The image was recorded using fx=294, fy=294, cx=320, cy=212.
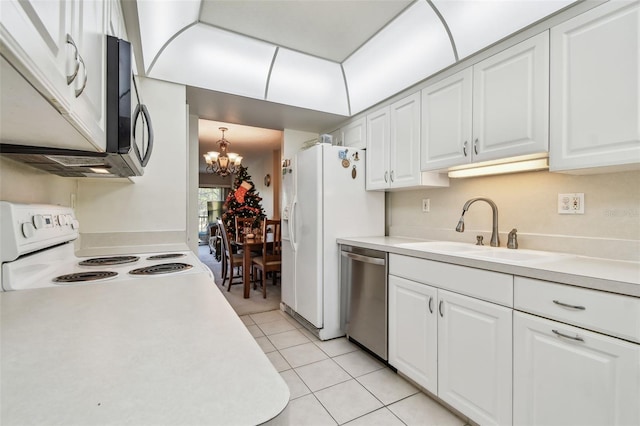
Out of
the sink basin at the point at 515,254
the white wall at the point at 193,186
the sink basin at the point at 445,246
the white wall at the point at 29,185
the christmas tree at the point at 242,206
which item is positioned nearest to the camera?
the white wall at the point at 29,185

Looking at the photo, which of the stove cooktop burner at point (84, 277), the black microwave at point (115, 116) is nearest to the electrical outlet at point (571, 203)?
the black microwave at point (115, 116)

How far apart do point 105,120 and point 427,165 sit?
1.96m

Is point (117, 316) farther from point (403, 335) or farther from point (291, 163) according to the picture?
point (291, 163)

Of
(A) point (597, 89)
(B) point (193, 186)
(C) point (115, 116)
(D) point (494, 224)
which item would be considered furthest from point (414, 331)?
(B) point (193, 186)

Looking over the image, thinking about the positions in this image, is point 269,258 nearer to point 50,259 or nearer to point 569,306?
point 50,259

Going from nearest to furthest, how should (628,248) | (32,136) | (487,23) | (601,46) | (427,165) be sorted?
(32,136) → (601,46) → (628,248) → (487,23) → (427,165)

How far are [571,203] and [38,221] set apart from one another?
258 centimetres

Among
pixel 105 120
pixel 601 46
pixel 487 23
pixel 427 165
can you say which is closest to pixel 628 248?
pixel 601 46

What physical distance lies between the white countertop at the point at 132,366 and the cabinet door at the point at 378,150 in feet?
A: 6.85

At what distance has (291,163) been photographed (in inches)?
125

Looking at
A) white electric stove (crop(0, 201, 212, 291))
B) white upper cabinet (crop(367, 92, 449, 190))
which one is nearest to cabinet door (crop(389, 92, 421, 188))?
white upper cabinet (crop(367, 92, 449, 190))

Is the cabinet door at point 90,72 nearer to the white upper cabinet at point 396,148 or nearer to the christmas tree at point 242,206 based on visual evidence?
the white upper cabinet at point 396,148

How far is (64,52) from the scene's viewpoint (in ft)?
1.98

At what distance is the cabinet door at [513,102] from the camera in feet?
5.08
